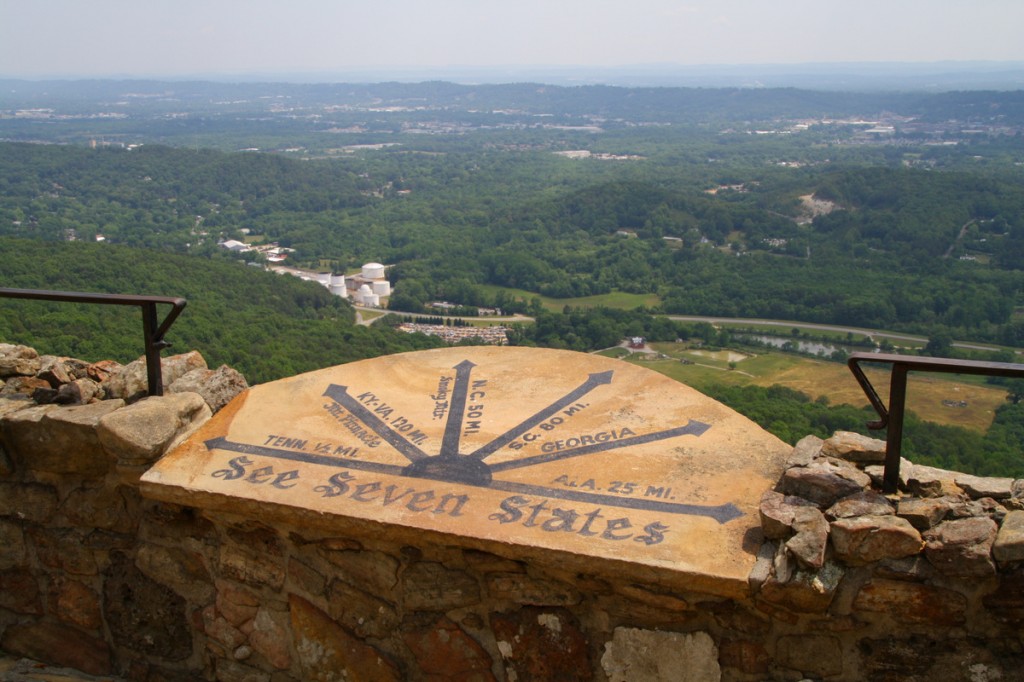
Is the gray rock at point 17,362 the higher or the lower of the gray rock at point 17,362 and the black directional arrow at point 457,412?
the higher

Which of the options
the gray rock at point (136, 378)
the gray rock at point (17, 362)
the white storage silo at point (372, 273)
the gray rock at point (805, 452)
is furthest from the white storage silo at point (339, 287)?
the gray rock at point (805, 452)

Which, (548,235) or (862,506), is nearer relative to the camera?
(862,506)

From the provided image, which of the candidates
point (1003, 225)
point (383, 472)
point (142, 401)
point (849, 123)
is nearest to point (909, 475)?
point (383, 472)

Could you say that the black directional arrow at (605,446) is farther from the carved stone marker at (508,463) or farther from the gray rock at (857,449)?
the gray rock at (857,449)

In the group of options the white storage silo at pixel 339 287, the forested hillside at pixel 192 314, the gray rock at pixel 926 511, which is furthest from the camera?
the white storage silo at pixel 339 287

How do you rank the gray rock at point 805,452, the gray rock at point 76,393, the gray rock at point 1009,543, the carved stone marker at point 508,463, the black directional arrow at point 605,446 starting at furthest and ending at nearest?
the gray rock at point 76,393 < the black directional arrow at point 605,446 < the gray rock at point 805,452 < the carved stone marker at point 508,463 < the gray rock at point 1009,543

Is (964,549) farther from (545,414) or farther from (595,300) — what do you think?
(595,300)

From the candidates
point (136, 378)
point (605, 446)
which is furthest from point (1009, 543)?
point (136, 378)

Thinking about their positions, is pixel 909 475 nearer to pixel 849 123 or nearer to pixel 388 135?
pixel 388 135
